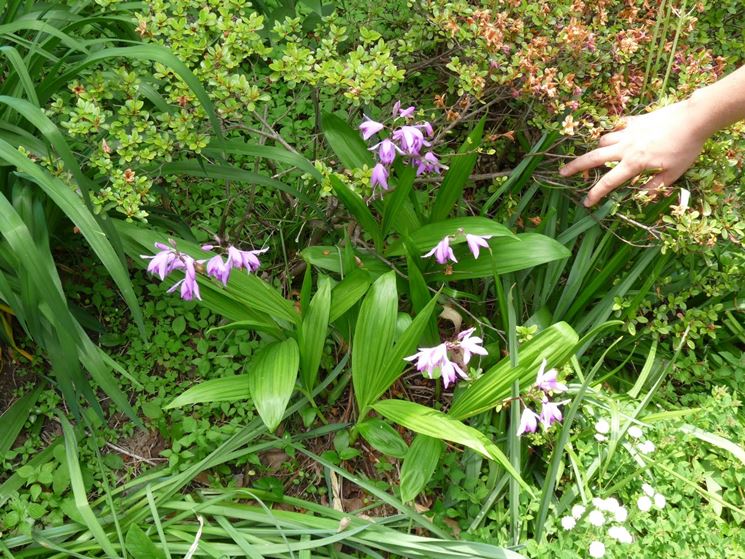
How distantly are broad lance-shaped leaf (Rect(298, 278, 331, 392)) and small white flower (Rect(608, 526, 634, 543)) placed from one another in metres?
0.86

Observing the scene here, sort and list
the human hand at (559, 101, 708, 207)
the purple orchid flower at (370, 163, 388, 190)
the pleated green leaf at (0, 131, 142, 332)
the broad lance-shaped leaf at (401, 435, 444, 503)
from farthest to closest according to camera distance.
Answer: the human hand at (559, 101, 708, 207) → the purple orchid flower at (370, 163, 388, 190) → the broad lance-shaped leaf at (401, 435, 444, 503) → the pleated green leaf at (0, 131, 142, 332)

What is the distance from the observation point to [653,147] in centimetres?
197

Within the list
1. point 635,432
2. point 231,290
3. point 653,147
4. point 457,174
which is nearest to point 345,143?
point 457,174

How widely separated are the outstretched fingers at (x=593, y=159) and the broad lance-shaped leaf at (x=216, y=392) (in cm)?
115

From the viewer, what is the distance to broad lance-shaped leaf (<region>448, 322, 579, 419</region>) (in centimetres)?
182

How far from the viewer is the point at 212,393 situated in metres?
1.81

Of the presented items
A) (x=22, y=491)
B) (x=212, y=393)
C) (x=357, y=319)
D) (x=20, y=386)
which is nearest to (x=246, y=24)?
(x=357, y=319)

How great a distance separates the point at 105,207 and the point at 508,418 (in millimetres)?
1271

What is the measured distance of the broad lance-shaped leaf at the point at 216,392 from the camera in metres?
1.78

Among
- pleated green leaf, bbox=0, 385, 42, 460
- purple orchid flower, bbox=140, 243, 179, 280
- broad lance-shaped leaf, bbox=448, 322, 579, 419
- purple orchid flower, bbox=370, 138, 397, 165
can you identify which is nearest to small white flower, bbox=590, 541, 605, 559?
broad lance-shaped leaf, bbox=448, 322, 579, 419

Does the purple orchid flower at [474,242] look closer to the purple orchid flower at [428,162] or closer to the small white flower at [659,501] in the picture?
the purple orchid flower at [428,162]

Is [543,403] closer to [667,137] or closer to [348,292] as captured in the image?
[348,292]

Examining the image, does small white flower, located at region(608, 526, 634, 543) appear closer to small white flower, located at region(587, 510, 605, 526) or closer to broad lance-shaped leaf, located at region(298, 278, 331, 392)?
small white flower, located at region(587, 510, 605, 526)

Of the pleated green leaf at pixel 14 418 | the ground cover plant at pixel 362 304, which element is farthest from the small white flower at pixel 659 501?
the pleated green leaf at pixel 14 418
